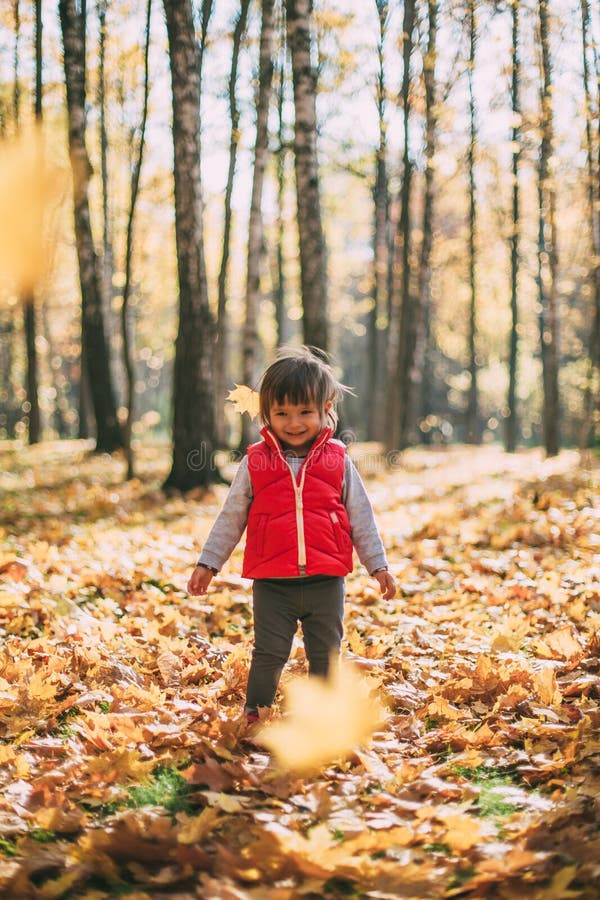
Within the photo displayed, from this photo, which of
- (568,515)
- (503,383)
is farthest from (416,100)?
(503,383)

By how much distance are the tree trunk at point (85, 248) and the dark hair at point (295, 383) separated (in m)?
10.1

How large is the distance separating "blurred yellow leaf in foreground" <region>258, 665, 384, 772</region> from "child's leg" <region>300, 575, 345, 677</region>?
0.10 m

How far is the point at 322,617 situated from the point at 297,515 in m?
0.47

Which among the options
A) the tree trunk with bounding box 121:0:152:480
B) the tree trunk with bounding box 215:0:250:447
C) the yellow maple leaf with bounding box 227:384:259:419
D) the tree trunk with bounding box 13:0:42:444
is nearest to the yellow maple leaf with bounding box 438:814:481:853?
the yellow maple leaf with bounding box 227:384:259:419

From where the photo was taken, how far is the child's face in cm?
330

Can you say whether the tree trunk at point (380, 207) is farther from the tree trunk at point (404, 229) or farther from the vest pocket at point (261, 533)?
the vest pocket at point (261, 533)

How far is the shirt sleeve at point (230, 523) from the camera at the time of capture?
341cm

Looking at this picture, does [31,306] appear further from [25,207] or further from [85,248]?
[25,207]

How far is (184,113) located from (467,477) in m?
7.13

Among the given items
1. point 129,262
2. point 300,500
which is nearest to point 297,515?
point 300,500

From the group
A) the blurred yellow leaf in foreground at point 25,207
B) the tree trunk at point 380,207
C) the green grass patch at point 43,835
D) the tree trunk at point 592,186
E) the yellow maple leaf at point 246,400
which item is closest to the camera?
the green grass patch at point 43,835

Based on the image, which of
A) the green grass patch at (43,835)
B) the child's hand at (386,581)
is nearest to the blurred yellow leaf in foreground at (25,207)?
the child's hand at (386,581)

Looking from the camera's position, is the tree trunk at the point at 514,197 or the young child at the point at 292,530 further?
the tree trunk at the point at 514,197

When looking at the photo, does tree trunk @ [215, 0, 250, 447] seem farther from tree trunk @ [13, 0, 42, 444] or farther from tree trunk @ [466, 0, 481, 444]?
tree trunk @ [466, 0, 481, 444]
